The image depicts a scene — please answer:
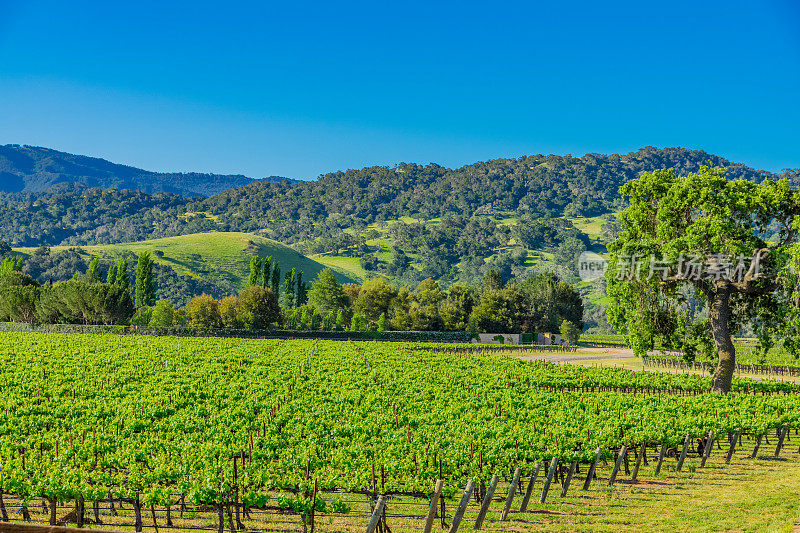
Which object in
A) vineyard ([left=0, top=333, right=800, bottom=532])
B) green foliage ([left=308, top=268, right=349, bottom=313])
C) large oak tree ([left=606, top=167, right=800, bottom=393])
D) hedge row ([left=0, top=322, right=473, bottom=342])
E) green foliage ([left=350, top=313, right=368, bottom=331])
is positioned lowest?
hedge row ([left=0, top=322, right=473, bottom=342])

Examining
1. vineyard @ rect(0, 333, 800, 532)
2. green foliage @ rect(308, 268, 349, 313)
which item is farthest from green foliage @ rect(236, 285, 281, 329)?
vineyard @ rect(0, 333, 800, 532)

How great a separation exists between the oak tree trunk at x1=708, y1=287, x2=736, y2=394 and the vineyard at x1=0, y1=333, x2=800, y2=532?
3.33m

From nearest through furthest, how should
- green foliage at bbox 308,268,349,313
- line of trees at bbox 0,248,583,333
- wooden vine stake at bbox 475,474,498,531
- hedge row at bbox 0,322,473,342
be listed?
wooden vine stake at bbox 475,474,498,531 → hedge row at bbox 0,322,473,342 → line of trees at bbox 0,248,583,333 → green foliage at bbox 308,268,349,313

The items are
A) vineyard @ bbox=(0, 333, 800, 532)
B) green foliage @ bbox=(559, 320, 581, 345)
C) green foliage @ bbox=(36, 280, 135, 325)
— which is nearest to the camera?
vineyard @ bbox=(0, 333, 800, 532)

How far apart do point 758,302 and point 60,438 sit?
130 ft

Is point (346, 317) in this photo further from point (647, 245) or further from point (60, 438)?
point (60, 438)

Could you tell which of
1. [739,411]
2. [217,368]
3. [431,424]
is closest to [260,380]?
[217,368]

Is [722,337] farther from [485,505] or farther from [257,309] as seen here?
[257,309]

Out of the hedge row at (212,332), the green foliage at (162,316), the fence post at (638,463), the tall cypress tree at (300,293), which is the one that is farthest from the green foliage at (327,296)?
the fence post at (638,463)

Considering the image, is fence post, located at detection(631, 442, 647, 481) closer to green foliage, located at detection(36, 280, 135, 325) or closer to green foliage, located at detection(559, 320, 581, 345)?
green foliage, located at detection(559, 320, 581, 345)

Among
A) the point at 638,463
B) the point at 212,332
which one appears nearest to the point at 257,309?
the point at 212,332

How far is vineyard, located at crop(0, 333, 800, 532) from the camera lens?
53.7 feet

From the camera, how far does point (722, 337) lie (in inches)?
1559

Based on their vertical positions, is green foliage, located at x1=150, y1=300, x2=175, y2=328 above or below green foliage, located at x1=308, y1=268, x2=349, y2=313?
below
